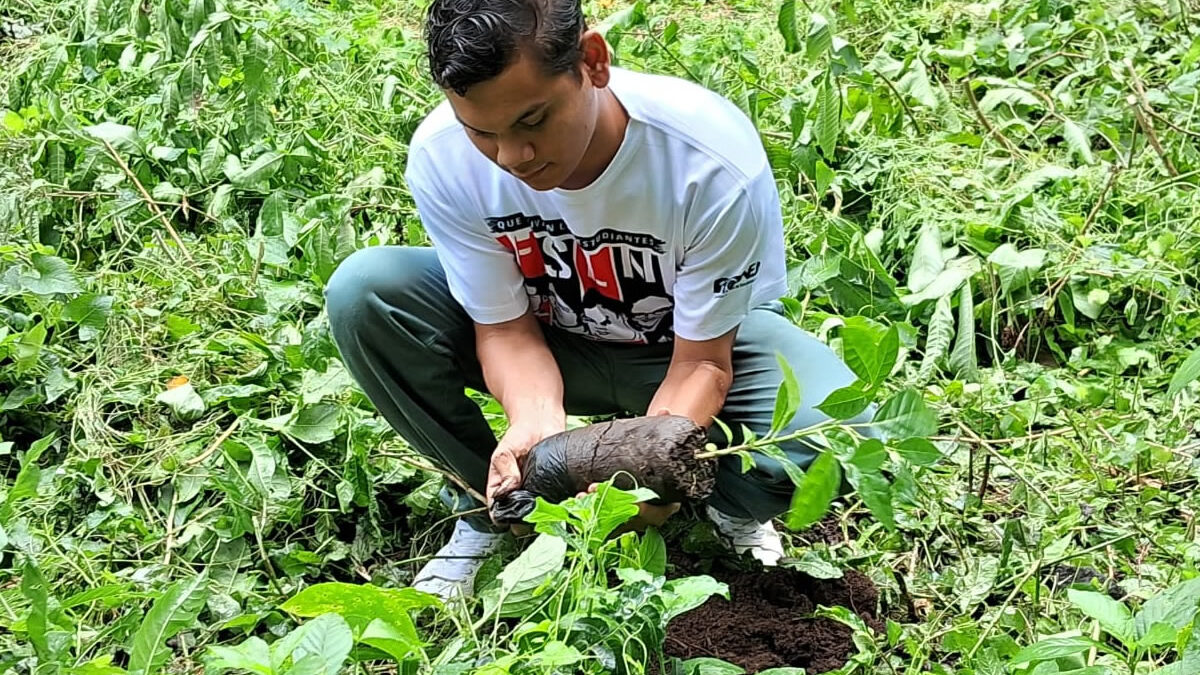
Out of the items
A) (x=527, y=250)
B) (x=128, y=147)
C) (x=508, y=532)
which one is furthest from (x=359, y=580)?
(x=128, y=147)

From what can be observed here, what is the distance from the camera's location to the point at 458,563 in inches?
75.7

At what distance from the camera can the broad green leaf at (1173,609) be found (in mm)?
1311

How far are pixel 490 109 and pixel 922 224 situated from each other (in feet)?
4.64

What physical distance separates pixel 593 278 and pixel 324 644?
0.73 metres

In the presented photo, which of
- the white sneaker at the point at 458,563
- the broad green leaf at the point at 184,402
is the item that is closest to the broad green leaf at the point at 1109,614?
the white sneaker at the point at 458,563

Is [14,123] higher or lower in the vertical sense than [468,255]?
lower

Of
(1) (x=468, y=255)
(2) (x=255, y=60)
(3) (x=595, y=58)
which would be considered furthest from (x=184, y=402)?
(3) (x=595, y=58)

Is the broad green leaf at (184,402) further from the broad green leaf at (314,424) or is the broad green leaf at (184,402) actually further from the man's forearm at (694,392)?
the man's forearm at (694,392)

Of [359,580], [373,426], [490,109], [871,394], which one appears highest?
[490,109]

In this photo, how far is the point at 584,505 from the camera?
52.9 inches

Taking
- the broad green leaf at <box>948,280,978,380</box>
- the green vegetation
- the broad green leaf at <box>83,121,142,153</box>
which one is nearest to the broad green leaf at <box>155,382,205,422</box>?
the green vegetation

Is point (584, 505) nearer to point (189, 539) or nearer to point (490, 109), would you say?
point (490, 109)

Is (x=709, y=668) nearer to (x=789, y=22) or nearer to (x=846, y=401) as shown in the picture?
(x=846, y=401)

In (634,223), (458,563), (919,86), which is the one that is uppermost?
(634,223)
